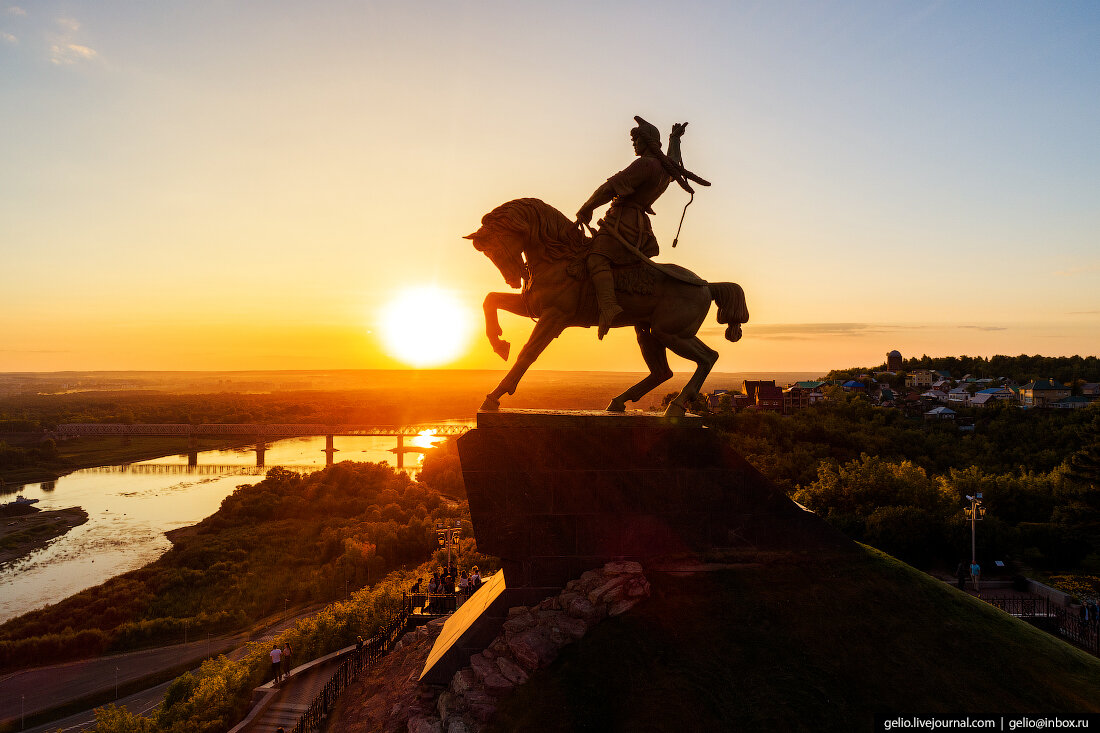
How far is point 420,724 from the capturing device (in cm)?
650

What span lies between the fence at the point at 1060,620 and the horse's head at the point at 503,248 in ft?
42.8

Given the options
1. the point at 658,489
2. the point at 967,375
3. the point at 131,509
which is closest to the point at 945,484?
the point at 658,489

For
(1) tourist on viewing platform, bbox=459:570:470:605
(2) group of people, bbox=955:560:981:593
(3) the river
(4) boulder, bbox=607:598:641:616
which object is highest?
(4) boulder, bbox=607:598:641:616

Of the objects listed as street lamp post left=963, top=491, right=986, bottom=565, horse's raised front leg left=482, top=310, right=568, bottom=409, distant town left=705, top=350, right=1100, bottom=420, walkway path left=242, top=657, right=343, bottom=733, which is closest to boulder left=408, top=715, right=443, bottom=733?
horse's raised front leg left=482, top=310, right=568, bottom=409

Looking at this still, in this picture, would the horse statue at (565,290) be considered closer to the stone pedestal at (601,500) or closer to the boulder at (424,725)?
the stone pedestal at (601,500)

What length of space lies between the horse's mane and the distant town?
1654 inches

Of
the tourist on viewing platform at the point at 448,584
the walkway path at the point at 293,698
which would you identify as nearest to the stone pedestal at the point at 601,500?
the walkway path at the point at 293,698

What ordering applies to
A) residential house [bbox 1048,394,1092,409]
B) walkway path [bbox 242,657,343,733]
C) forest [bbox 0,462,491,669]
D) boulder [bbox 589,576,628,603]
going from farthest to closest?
residential house [bbox 1048,394,1092,409], forest [bbox 0,462,491,669], walkway path [bbox 242,657,343,733], boulder [bbox 589,576,628,603]

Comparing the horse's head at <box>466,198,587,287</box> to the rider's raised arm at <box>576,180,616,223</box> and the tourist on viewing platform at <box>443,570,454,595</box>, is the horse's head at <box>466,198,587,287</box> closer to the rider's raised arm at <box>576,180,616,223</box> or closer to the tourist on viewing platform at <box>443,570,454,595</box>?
the rider's raised arm at <box>576,180,616,223</box>

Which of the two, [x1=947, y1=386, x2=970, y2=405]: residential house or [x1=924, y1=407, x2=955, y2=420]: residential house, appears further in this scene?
[x1=947, y1=386, x2=970, y2=405]: residential house

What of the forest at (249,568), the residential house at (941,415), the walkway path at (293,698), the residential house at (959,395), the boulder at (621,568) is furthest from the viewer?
the residential house at (959,395)

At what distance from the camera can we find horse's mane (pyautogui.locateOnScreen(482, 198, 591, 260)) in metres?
8.26

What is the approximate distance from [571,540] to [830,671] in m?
3.24

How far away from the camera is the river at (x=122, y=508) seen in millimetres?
31859
